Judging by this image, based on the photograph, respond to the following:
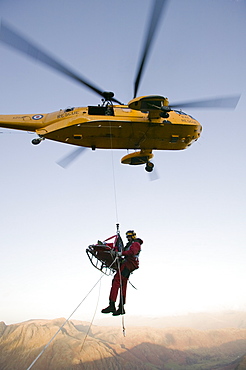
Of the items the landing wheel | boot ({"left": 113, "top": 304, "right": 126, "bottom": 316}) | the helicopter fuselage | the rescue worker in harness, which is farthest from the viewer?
the landing wheel

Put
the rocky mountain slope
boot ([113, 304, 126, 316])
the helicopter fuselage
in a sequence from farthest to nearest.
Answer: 1. the rocky mountain slope
2. the helicopter fuselage
3. boot ([113, 304, 126, 316])

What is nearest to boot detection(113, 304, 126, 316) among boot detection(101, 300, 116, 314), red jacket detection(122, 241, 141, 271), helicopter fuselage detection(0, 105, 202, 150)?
boot detection(101, 300, 116, 314)

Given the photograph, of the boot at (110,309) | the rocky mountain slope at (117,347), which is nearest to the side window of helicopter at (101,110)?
the boot at (110,309)

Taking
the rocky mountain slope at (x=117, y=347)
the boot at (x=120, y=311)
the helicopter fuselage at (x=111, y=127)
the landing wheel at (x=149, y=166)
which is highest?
the helicopter fuselage at (x=111, y=127)

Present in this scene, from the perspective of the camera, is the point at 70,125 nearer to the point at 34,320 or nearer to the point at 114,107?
the point at 114,107

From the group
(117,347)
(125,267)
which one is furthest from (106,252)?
(117,347)

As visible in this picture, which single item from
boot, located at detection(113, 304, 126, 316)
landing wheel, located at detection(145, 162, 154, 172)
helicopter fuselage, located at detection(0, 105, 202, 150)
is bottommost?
boot, located at detection(113, 304, 126, 316)

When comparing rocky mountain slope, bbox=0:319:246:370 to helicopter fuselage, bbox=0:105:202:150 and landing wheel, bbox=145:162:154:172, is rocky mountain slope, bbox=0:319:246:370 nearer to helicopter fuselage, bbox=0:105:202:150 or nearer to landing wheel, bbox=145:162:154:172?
landing wheel, bbox=145:162:154:172

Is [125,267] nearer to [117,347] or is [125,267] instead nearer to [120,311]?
[120,311]

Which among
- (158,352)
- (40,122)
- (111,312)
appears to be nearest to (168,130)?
(40,122)

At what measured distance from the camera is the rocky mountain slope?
176 feet

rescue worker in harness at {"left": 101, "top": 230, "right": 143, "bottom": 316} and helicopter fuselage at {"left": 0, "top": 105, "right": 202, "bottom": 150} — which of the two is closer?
rescue worker in harness at {"left": 101, "top": 230, "right": 143, "bottom": 316}

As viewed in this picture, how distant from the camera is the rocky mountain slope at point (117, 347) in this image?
176 feet

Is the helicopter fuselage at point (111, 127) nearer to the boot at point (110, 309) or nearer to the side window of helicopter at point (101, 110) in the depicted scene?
the side window of helicopter at point (101, 110)
